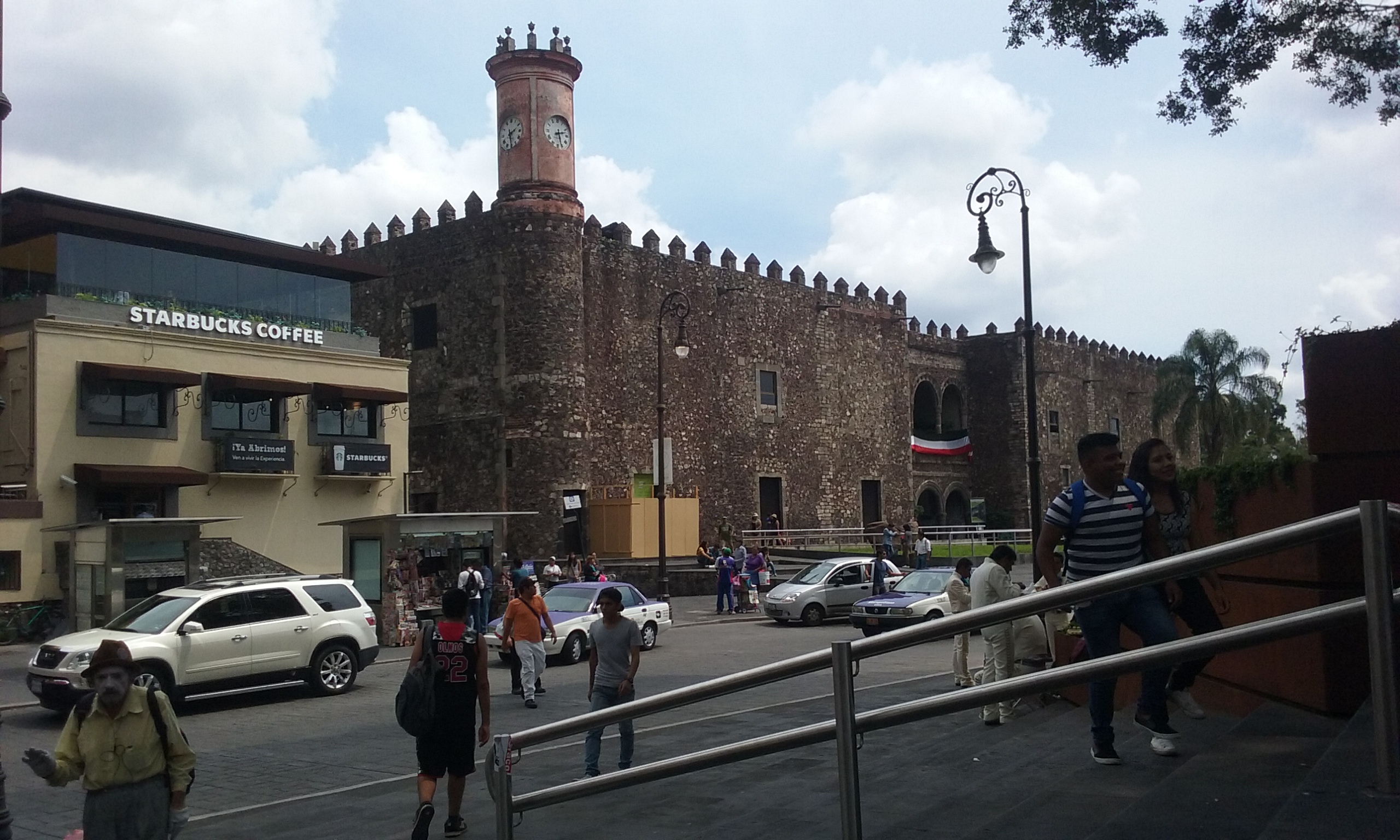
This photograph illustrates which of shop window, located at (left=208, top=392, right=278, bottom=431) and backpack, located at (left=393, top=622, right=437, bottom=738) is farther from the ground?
shop window, located at (left=208, top=392, right=278, bottom=431)

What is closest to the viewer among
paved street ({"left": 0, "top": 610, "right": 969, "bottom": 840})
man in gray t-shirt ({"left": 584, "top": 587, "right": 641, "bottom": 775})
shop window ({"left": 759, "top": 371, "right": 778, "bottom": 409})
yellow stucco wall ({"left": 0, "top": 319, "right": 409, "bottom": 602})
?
paved street ({"left": 0, "top": 610, "right": 969, "bottom": 840})

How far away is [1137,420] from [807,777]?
2378 inches

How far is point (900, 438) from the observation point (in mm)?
47656

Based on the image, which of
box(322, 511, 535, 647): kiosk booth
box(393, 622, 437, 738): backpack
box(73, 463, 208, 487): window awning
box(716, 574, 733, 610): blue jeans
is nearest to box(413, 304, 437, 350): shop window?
box(73, 463, 208, 487): window awning

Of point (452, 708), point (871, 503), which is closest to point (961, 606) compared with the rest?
point (452, 708)

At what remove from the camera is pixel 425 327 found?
3609 centimetres

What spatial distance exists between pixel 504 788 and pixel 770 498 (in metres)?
36.0

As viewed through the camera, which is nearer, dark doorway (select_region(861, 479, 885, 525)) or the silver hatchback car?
the silver hatchback car

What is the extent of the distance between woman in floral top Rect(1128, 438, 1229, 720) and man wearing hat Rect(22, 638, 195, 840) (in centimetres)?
470

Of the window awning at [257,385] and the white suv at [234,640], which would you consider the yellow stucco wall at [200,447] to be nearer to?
the window awning at [257,385]

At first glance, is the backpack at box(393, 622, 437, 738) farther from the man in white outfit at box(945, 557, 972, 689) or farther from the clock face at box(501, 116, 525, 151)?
the clock face at box(501, 116, 525, 151)

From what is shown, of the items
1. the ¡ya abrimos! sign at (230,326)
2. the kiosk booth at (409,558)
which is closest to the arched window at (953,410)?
the ¡ya abrimos! sign at (230,326)

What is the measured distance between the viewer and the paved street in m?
7.45

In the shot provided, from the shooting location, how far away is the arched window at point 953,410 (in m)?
53.3
